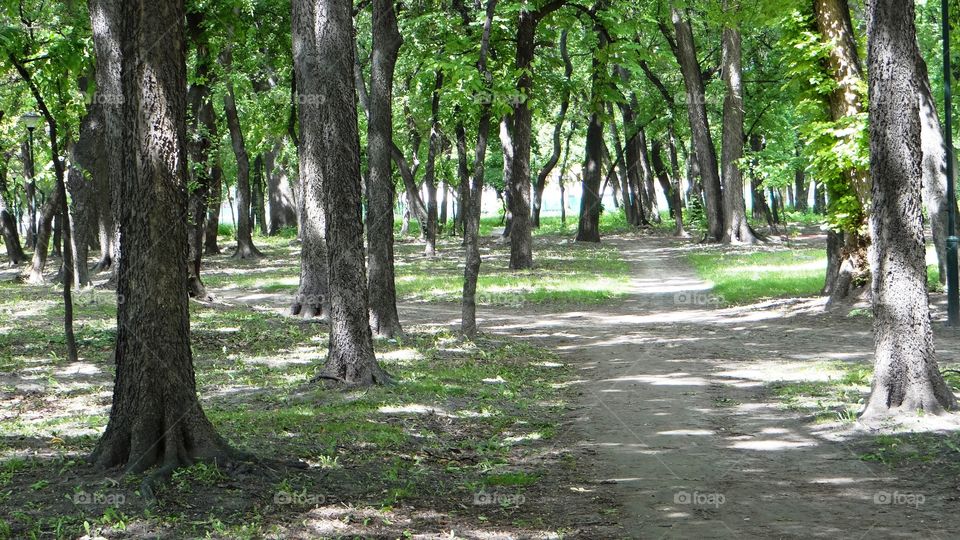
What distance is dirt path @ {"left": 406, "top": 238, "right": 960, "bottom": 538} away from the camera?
6633 mm

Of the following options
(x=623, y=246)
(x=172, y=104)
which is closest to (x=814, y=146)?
(x=172, y=104)

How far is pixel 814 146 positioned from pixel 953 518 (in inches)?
443

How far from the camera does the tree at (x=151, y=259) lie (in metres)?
6.66

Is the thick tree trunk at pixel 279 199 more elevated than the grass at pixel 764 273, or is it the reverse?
the thick tree trunk at pixel 279 199

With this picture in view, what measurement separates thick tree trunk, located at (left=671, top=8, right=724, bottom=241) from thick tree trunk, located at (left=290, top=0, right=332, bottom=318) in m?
20.9

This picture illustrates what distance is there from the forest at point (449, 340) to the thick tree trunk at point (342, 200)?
33 mm

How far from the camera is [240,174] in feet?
104

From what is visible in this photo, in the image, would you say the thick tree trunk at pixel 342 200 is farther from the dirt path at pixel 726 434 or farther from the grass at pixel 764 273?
the grass at pixel 764 273

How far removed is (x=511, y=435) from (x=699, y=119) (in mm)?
27961

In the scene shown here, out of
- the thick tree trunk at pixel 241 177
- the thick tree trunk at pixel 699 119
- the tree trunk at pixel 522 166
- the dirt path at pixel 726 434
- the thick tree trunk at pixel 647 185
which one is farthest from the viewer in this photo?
the thick tree trunk at pixel 647 185

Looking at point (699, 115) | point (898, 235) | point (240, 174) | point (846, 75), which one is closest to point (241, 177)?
point (240, 174)

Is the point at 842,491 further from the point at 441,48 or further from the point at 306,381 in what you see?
the point at 441,48

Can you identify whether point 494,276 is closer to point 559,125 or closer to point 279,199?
point 559,125

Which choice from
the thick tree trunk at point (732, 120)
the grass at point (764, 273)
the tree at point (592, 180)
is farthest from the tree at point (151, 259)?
the thick tree trunk at point (732, 120)
